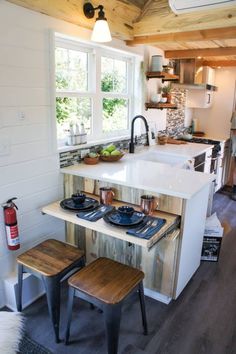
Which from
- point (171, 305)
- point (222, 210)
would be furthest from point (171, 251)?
point (222, 210)

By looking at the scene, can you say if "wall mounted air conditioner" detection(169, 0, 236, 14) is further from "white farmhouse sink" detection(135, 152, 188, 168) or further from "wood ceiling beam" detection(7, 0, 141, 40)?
"white farmhouse sink" detection(135, 152, 188, 168)

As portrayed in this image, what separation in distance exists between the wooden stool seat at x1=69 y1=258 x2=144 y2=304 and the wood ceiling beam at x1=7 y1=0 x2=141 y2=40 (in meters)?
1.88

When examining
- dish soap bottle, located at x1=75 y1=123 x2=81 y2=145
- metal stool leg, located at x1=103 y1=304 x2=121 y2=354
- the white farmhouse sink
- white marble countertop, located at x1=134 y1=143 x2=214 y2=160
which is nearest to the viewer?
metal stool leg, located at x1=103 y1=304 x2=121 y2=354

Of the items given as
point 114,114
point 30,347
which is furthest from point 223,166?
point 30,347

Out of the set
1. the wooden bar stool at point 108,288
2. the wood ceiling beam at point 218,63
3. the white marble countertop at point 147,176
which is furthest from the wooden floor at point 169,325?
the wood ceiling beam at point 218,63

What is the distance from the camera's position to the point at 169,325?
206 cm

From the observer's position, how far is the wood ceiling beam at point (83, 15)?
206 centimetres

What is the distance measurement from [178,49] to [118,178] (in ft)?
8.35

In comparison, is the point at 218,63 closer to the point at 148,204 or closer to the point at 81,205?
the point at 148,204

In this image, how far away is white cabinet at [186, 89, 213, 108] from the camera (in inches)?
187

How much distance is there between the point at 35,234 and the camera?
2.39m

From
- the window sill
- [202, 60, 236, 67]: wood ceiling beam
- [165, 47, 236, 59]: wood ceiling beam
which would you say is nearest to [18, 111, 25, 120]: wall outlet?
the window sill

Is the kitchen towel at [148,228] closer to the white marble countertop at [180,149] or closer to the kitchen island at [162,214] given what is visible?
the kitchen island at [162,214]

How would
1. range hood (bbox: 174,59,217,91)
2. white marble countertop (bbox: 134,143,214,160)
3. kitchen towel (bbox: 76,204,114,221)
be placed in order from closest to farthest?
kitchen towel (bbox: 76,204,114,221), white marble countertop (bbox: 134,143,214,160), range hood (bbox: 174,59,217,91)
